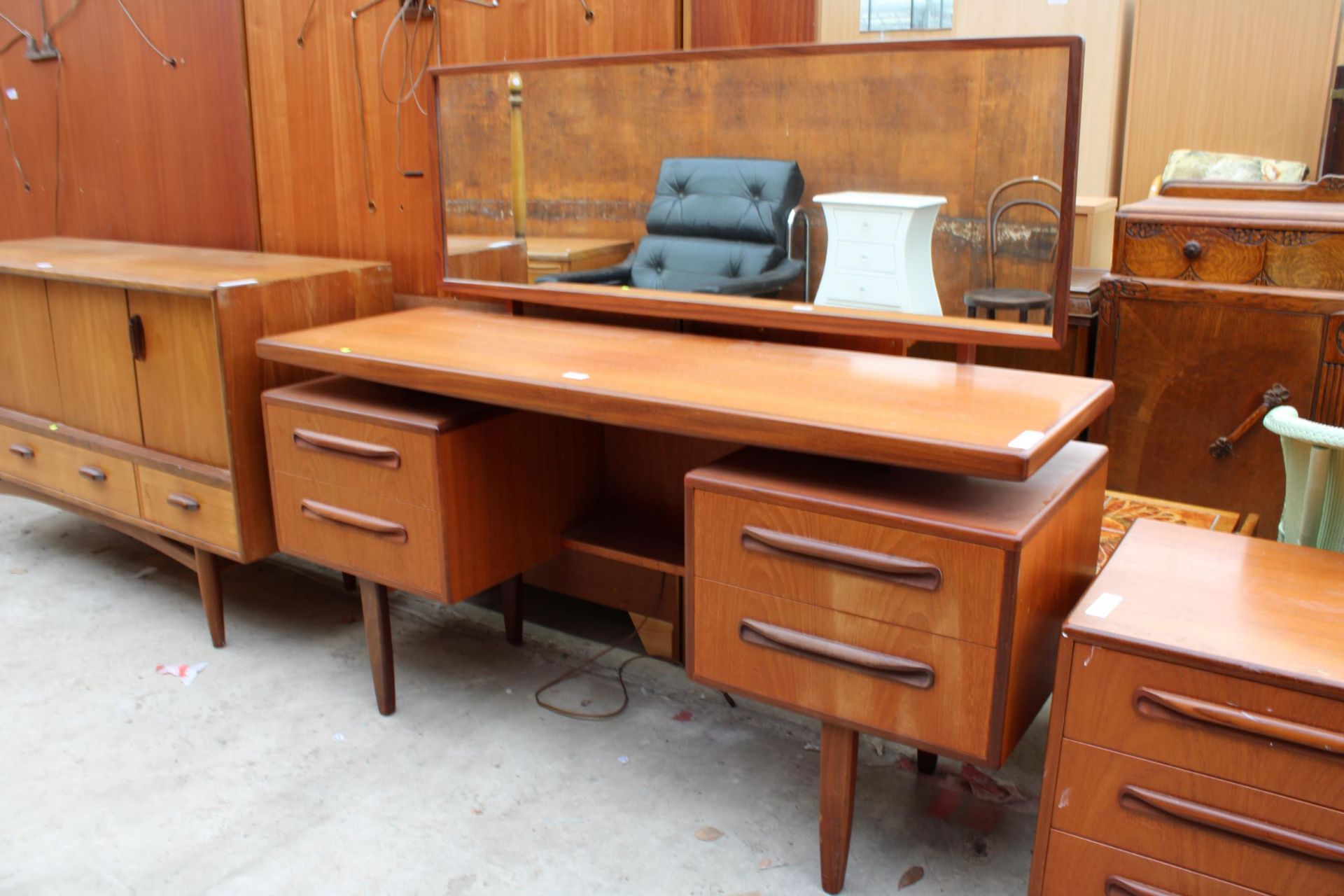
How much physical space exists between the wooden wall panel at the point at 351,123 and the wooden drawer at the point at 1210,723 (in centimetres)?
170

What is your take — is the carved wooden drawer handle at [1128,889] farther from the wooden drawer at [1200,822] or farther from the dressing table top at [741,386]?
the dressing table top at [741,386]

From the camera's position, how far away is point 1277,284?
2188 mm

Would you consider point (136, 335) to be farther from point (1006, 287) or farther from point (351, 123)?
point (1006, 287)

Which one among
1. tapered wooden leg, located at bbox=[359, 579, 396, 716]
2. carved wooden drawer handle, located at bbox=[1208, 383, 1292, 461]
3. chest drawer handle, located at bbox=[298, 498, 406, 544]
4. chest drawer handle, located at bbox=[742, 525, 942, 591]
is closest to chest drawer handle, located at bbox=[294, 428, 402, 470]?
chest drawer handle, located at bbox=[298, 498, 406, 544]

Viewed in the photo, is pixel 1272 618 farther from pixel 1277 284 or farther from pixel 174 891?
pixel 174 891

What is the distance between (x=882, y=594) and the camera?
145 cm

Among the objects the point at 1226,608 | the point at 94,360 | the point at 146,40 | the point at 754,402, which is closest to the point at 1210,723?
the point at 1226,608

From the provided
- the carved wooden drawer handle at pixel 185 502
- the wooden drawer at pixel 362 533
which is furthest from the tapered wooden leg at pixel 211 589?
the wooden drawer at pixel 362 533

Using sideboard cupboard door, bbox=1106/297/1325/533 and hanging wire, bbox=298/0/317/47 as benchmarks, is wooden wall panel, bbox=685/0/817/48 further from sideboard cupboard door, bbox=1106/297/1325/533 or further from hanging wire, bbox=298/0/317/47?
hanging wire, bbox=298/0/317/47

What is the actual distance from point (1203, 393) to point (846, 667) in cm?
127

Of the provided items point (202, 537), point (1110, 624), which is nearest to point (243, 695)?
point (202, 537)

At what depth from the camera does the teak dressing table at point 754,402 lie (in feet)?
4.71

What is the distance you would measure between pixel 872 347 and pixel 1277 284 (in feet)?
2.91

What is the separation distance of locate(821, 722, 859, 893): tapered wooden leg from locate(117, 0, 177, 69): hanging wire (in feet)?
8.71
